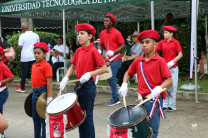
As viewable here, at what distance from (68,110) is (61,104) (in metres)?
0.19

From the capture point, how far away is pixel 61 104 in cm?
432

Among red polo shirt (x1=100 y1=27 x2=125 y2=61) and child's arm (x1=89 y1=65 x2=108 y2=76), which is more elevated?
red polo shirt (x1=100 y1=27 x2=125 y2=61)

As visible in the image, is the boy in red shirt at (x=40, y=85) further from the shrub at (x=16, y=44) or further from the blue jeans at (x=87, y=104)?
the shrub at (x=16, y=44)

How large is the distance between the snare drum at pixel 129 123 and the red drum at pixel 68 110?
0.65 meters

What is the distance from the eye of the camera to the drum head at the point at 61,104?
13.7ft

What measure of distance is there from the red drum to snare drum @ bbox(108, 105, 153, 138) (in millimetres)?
653

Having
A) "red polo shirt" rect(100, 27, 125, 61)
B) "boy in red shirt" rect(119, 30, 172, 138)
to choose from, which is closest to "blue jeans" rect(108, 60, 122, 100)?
"red polo shirt" rect(100, 27, 125, 61)


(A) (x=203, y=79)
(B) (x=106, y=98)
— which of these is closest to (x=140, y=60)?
(B) (x=106, y=98)

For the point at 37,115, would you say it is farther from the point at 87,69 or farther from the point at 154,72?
the point at 154,72

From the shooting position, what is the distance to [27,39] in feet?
34.9

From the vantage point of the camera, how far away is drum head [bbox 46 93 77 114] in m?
4.18

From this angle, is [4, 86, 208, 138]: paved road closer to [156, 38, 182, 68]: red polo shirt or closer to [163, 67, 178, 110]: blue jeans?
[163, 67, 178, 110]: blue jeans

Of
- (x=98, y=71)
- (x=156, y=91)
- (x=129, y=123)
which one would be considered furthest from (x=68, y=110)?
(x=156, y=91)

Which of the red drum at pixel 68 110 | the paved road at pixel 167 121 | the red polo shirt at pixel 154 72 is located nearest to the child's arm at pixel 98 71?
the red drum at pixel 68 110
